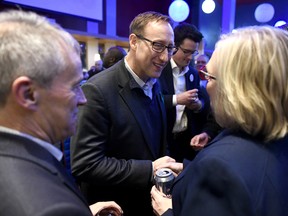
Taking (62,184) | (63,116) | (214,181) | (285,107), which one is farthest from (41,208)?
(285,107)

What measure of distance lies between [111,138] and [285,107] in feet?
2.63

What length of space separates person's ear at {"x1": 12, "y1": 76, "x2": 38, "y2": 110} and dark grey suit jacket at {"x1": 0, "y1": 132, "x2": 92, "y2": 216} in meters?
0.08

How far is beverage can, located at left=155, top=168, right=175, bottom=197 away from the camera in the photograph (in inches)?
39.5

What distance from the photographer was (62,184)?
23.2 inches

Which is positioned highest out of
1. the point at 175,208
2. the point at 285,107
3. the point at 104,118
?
the point at 285,107

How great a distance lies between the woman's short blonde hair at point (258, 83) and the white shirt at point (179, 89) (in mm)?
1357

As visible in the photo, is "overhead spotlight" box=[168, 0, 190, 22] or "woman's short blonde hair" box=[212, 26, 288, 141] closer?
"woman's short blonde hair" box=[212, 26, 288, 141]

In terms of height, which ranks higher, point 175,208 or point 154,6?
point 154,6

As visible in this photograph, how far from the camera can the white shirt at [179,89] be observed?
7.09 feet

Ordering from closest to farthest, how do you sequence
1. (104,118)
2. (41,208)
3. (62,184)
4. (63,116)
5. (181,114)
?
(41,208), (62,184), (63,116), (104,118), (181,114)

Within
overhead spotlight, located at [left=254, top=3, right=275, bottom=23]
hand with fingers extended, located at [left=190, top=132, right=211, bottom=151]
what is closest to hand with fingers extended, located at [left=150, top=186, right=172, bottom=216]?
hand with fingers extended, located at [left=190, top=132, right=211, bottom=151]

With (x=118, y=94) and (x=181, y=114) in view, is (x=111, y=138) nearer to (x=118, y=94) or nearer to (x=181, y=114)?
(x=118, y=94)

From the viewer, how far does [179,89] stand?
225cm

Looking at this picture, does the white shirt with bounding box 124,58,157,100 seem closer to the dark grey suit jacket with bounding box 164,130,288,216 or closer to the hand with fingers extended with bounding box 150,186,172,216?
the hand with fingers extended with bounding box 150,186,172,216
